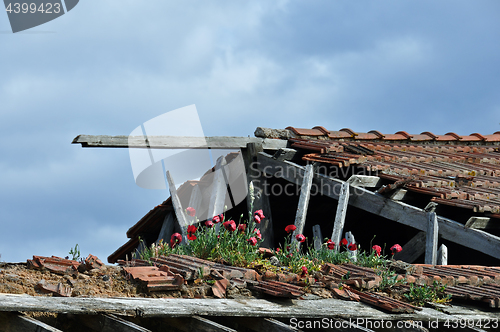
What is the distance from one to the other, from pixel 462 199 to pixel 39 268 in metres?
5.67

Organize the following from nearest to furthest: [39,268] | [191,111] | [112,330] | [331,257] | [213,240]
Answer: [112,330], [39,268], [213,240], [331,257], [191,111]

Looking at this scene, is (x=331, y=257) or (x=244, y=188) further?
(x=244, y=188)

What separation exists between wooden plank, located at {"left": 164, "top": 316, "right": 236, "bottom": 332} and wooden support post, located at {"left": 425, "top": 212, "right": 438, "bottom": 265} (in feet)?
14.6

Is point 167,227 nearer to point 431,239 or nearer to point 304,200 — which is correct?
point 304,200

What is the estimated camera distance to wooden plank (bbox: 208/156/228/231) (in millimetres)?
8734

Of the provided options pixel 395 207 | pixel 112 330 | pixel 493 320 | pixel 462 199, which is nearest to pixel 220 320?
pixel 112 330

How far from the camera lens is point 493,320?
439 centimetres

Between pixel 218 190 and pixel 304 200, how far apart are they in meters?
1.69

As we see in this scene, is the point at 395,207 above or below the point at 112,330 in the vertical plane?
above

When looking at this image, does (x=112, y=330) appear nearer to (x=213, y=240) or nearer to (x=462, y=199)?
(x=213, y=240)
